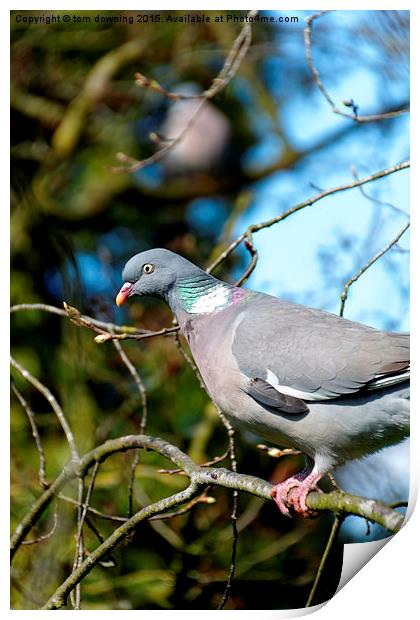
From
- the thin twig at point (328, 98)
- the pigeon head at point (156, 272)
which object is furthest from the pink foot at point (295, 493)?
the thin twig at point (328, 98)

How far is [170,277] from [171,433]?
79cm

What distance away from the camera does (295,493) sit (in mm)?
1635

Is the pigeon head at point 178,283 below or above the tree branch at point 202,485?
above

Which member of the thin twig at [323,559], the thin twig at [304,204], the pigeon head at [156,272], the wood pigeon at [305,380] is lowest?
the thin twig at [323,559]

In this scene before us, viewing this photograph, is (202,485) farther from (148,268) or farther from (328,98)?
(328,98)

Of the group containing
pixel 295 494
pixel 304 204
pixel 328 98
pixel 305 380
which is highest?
pixel 328 98

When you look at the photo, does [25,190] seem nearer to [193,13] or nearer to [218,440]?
[193,13]

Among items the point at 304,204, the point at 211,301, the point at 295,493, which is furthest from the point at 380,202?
the point at 295,493

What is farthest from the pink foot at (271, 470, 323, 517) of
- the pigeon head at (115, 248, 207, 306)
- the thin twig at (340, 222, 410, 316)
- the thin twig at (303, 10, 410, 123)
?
the thin twig at (303, 10, 410, 123)

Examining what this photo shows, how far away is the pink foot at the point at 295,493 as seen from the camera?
1620mm

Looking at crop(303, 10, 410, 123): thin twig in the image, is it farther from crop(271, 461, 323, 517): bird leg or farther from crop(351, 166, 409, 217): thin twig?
crop(271, 461, 323, 517): bird leg

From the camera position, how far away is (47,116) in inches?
101

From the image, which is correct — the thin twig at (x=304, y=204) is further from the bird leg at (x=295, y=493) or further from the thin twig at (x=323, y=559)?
the thin twig at (x=323, y=559)
